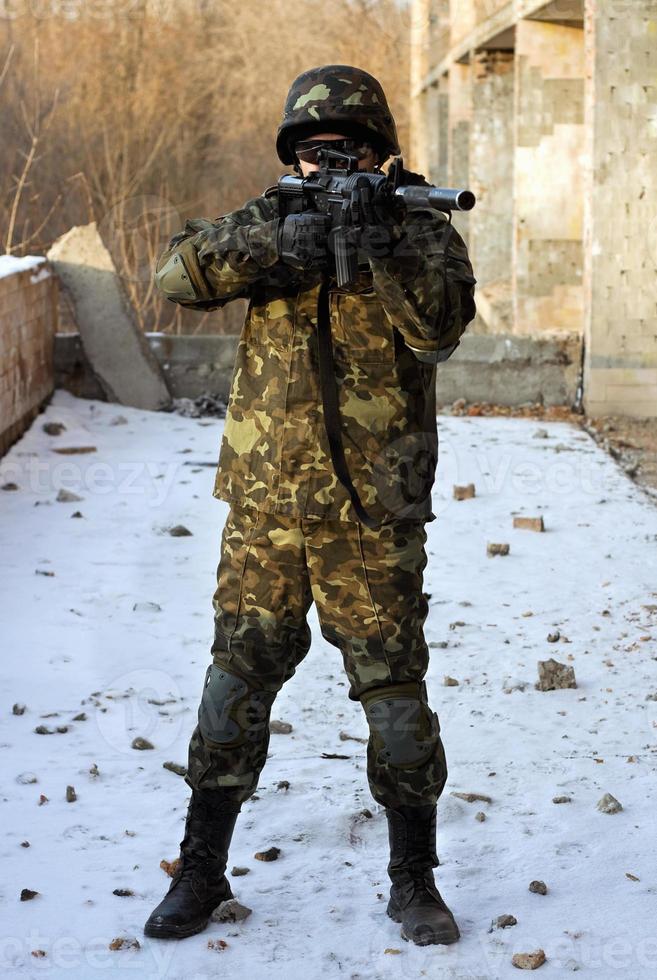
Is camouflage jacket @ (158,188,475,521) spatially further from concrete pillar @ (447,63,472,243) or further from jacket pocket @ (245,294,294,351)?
concrete pillar @ (447,63,472,243)

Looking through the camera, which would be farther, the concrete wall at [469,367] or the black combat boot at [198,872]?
the concrete wall at [469,367]

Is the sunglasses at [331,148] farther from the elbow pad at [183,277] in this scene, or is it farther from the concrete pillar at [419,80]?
the concrete pillar at [419,80]

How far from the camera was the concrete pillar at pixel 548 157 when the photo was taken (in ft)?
33.1

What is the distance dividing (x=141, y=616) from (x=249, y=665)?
2323 mm

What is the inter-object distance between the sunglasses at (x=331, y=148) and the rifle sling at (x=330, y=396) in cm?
26

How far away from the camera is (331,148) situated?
244 cm

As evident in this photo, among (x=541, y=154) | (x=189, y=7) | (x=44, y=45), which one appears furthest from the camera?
(x=189, y=7)

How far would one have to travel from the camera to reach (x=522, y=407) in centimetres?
928

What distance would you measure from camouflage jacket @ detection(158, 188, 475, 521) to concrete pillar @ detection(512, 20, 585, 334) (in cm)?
798

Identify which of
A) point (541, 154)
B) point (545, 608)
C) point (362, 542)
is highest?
point (541, 154)

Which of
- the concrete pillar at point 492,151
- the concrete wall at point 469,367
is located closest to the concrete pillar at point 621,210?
the concrete wall at point 469,367

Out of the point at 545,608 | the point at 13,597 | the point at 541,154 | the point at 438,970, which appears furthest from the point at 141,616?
the point at 541,154

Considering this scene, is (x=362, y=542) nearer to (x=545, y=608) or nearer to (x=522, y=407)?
(x=545, y=608)

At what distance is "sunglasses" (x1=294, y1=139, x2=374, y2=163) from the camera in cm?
245
